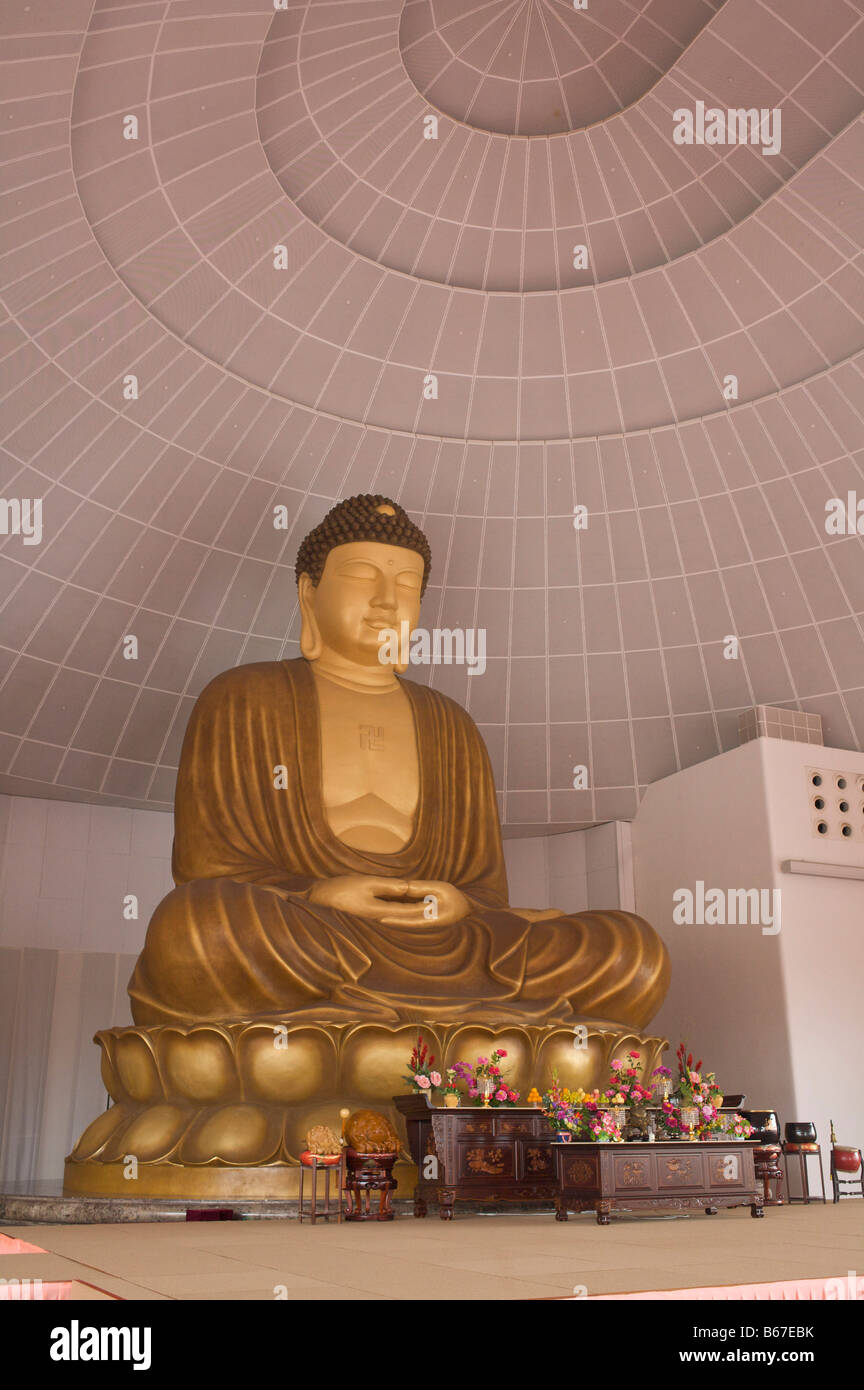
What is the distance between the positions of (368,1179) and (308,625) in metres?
3.98

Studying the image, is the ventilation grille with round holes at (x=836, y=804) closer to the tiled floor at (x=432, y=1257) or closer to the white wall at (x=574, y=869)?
the white wall at (x=574, y=869)

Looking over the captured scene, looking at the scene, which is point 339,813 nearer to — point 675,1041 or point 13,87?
point 675,1041

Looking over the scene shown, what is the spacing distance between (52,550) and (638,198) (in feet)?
14.1

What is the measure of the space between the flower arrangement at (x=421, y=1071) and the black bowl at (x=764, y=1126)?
1.69 m

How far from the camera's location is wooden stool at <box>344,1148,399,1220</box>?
480 centimetres

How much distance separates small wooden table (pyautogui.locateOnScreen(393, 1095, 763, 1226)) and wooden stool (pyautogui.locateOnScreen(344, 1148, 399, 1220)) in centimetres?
20

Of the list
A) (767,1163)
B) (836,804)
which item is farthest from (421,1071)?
(836,804)

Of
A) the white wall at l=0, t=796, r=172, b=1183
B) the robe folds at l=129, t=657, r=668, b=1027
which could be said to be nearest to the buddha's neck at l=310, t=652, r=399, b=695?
the robe folds at l=129, t=657, r=668, b=1027

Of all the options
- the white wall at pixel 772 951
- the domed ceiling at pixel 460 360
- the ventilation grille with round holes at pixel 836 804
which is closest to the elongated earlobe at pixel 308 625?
the domed ceiling at pixel 460 360

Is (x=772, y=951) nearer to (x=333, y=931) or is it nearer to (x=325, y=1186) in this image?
(x=333, y=931)

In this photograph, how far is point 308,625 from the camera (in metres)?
7.93

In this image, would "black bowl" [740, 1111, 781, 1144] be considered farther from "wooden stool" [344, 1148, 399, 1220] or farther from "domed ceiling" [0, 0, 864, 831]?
"domed ceiling" [0, 0, 864, 831]
